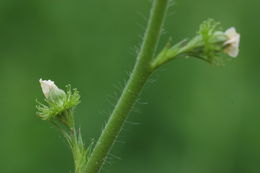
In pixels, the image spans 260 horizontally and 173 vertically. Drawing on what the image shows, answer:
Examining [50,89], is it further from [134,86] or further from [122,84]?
[122,84]

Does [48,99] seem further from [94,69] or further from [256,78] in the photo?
[256,78]

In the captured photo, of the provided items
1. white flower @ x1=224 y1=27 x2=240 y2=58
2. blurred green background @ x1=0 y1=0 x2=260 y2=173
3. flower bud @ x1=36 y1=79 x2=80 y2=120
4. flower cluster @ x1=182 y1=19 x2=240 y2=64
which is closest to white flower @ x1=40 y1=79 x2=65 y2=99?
flower bud @ x1=36 y1=79 x2=80 y2=120

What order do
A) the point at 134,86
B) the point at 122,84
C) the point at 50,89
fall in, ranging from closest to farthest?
the point at 134,86 < the point at 50,89 < the point at 122,84

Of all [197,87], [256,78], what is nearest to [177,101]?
[197,87]

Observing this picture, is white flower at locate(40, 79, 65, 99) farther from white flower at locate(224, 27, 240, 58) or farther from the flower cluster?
white flower at locate(224, 27, 240, 58)

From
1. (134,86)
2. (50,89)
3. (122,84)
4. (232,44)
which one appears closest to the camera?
(134,86)

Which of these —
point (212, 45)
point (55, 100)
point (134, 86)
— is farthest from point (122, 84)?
point (134, 86)
